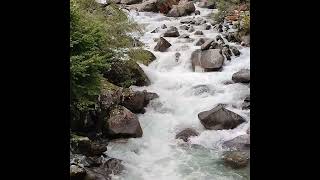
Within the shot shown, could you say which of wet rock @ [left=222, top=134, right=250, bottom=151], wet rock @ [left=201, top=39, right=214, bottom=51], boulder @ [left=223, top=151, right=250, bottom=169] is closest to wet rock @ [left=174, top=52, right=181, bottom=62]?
wet rock @ [left=201, top=39, right=214, bottom=51]

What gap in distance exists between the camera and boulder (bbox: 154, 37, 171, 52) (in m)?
16.3

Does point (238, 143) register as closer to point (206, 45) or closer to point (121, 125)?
point (121, 125)

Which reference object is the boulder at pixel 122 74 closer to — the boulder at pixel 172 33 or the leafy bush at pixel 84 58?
the leafy bush at pixel 84 58

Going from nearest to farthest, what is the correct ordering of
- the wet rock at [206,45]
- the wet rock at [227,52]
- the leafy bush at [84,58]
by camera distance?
the leafy bush at [84,58], the wet rock at [227,52], the wet rock at [206,45]

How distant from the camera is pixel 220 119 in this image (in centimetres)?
1125

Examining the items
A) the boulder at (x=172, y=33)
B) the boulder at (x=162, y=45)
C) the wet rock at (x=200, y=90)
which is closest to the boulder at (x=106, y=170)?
the wet rock at (x=200, y=90)

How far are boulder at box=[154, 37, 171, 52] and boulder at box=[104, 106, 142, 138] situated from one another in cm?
584

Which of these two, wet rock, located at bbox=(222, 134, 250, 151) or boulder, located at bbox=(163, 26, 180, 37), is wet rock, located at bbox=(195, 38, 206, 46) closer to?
boulder, located at bbox=(163, 26, 180, 37)

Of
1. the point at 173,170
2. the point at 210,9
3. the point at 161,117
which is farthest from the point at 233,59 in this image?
the point at 210,9

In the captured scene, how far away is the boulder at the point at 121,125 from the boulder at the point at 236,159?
2.30 m

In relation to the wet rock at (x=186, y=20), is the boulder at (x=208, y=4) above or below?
above

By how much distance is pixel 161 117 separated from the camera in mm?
12156

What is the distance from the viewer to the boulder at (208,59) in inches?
580
